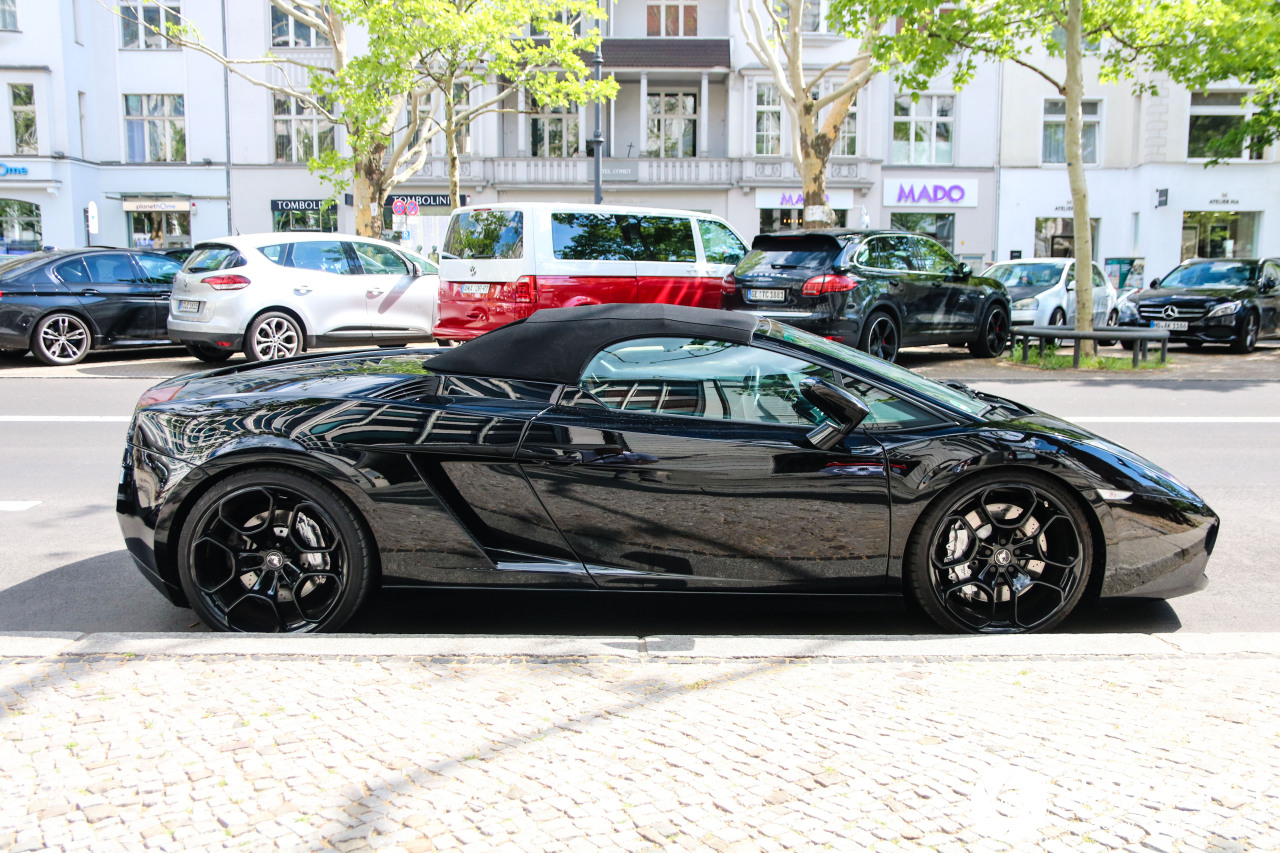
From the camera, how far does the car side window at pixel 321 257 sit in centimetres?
1359

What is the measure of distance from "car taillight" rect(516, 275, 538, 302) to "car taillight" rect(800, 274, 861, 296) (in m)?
3.19

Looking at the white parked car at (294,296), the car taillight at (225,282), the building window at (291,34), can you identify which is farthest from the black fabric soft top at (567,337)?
the building window at (291,34)

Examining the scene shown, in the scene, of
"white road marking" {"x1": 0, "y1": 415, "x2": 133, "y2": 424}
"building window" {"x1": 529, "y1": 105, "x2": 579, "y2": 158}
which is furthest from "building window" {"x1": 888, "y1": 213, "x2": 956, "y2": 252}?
"white road marking" {"x1": 0, "y1": 415, "x2": 133, "y2": 424}

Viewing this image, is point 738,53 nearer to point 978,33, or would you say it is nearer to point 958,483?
point 978,33

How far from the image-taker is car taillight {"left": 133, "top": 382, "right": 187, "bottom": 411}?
436 cm

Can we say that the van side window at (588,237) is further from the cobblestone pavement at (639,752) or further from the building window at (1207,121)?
the building window at (1207,121)

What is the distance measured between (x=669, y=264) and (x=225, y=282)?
553cm

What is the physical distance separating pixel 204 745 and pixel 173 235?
36.9 m

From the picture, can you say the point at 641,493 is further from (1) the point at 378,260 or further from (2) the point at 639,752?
(1) the point at 378,260

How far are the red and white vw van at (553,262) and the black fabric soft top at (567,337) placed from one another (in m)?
7.62

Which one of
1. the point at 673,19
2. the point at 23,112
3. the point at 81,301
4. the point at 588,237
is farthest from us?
the point at 673,19

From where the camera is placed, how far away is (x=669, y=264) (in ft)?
44.3

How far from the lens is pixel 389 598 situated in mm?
4164

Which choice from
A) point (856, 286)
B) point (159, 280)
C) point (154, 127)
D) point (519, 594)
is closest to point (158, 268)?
point (159, 280)
